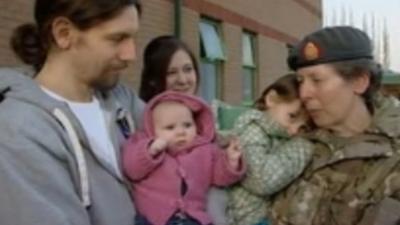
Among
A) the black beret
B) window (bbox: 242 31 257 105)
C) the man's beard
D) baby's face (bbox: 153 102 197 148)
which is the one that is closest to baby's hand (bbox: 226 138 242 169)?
baby's face (bbox: 153 102 197 148)

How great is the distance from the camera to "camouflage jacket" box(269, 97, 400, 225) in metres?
2.64

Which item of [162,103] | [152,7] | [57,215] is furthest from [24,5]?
[57,215]

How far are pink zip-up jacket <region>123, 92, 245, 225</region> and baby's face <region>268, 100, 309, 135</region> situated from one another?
0.20m

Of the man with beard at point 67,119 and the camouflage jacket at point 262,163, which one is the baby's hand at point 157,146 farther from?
the camouflage jacket at point 262,163

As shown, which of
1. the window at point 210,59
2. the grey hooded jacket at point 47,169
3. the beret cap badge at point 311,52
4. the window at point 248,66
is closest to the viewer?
the grey hooded jacket at point 47,169

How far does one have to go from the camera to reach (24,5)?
762cm

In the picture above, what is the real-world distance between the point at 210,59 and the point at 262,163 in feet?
35.6

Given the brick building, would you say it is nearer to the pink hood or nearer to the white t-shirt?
the pink hood

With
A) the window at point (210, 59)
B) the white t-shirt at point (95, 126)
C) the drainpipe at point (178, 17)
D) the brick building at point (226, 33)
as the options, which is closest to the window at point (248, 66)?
the brick building at point (226, 33)

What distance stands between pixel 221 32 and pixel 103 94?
11583 millimetres

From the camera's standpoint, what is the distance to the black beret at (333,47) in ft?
8.96

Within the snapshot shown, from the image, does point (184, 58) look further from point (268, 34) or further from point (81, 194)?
point (268, 34)

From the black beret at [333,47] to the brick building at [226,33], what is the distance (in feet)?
15.9

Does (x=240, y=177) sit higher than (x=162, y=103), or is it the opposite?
(x=162, y=103)
